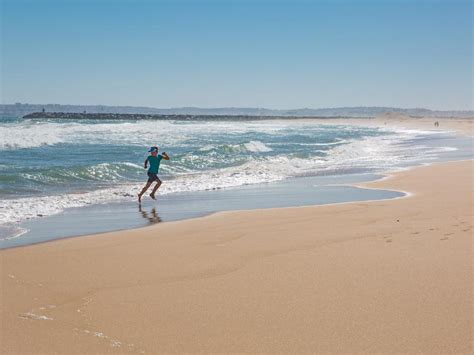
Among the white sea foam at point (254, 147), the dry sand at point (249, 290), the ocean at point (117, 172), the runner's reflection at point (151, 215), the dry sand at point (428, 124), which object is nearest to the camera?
the dry sand at point (249, 290)

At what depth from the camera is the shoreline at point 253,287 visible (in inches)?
169

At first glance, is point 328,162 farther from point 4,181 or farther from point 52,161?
point 4,181

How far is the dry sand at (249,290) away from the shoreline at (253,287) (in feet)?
0.04

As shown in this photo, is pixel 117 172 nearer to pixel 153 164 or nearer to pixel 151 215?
pixel 153 164

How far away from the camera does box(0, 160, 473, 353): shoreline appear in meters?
4.29

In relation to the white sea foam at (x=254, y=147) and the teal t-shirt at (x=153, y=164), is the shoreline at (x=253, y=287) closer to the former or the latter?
the teal t-shirt at (x=153, y=164)

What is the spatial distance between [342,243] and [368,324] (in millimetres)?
2715

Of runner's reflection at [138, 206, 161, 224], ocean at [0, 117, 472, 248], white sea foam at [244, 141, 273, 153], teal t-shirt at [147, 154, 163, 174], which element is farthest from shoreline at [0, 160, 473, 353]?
white sea foam at [244, 141, 273, 153]

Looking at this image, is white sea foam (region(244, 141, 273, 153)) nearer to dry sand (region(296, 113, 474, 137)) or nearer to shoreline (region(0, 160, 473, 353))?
shoreline (region(0, 160, 473, 353))

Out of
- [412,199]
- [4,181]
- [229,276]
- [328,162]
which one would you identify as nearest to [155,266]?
[229,276]

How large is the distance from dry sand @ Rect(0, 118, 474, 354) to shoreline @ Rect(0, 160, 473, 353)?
0.04 feet

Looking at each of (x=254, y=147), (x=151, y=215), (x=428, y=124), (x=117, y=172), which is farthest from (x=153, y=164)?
(x=428, y=124)

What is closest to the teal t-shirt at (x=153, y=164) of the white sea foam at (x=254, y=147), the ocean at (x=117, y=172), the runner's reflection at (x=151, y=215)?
the ocean at (x=117, y=172)

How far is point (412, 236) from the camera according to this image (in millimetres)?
7496
